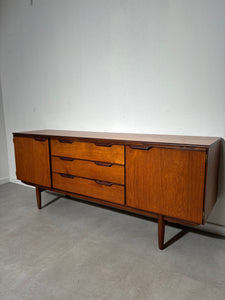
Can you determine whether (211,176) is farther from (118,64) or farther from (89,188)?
(118,64)

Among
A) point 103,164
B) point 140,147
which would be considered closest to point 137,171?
point 140,147

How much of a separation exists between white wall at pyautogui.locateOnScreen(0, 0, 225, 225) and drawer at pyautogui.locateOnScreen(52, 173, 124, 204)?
65 cm

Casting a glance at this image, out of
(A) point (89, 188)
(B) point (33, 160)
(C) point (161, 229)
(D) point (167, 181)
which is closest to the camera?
(D) point (167, 181)

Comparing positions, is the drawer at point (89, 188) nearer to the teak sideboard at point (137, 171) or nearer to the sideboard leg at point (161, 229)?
the teak sideboard at point (137, 171)

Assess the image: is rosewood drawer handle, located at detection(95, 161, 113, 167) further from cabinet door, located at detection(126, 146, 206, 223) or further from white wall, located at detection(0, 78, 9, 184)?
white wall, located at detection(0, 78, 9, 184)

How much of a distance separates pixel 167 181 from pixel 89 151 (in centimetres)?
68

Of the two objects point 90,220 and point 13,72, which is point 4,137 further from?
→ point 90,220

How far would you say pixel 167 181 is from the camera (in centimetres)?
157

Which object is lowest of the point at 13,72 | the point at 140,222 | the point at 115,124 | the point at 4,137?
the point at 140,222

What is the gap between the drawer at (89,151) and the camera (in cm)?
176

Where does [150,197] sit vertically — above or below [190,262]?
above

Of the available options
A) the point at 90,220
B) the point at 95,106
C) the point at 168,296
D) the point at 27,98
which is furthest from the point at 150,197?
the point at 27,98

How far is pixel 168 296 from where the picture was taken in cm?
129

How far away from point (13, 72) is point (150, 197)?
2.52m
